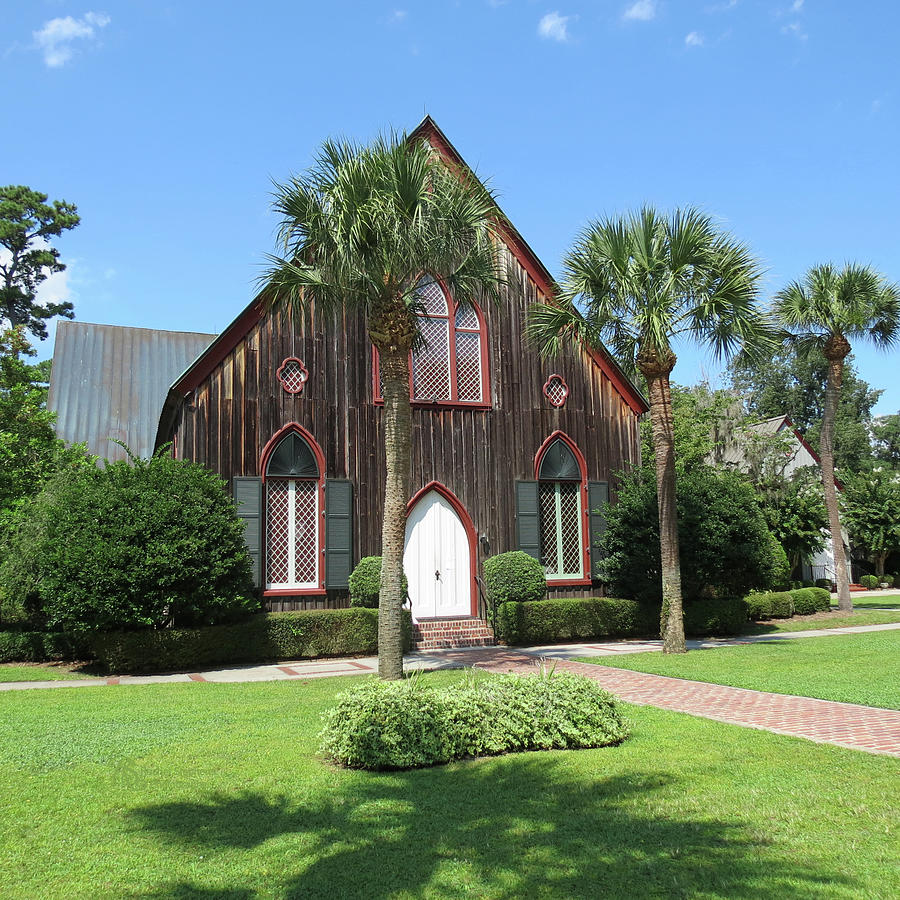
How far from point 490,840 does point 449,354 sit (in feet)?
48.2

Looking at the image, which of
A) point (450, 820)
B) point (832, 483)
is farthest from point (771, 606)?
point (450, 820)

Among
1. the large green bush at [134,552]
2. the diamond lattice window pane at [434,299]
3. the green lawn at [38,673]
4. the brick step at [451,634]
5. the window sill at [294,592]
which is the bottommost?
the green lawn at [38,673]

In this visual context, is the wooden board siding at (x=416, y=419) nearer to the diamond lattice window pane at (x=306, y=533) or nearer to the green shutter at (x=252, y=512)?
the green shutter at (x=252, y=512)

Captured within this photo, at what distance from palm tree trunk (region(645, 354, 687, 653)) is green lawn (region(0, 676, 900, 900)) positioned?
23.5 ft

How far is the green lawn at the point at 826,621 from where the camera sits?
20078 millimetres

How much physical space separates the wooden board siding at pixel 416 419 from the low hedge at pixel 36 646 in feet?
13.3

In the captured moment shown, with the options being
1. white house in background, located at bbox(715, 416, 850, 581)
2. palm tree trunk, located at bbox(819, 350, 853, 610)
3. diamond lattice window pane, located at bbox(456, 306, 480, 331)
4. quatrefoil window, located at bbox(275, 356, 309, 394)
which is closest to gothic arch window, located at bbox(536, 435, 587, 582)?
diamond lattice window pane, located at bbox(456, 306, 480, 331)

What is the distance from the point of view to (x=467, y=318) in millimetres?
19109

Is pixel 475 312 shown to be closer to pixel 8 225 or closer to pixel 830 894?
pixel 830 894

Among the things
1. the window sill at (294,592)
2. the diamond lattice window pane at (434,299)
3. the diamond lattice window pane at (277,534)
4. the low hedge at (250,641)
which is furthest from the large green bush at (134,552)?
the diamond lattice window pane at (434,299)

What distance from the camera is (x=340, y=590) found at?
16.8 m

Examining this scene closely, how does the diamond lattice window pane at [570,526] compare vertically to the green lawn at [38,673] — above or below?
above

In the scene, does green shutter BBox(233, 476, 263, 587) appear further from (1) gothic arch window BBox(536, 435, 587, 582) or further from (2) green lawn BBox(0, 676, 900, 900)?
(2) green lawn BBox(0, 676, 900, 900)

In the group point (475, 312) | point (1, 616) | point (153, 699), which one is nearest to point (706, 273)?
point (475, 312)
